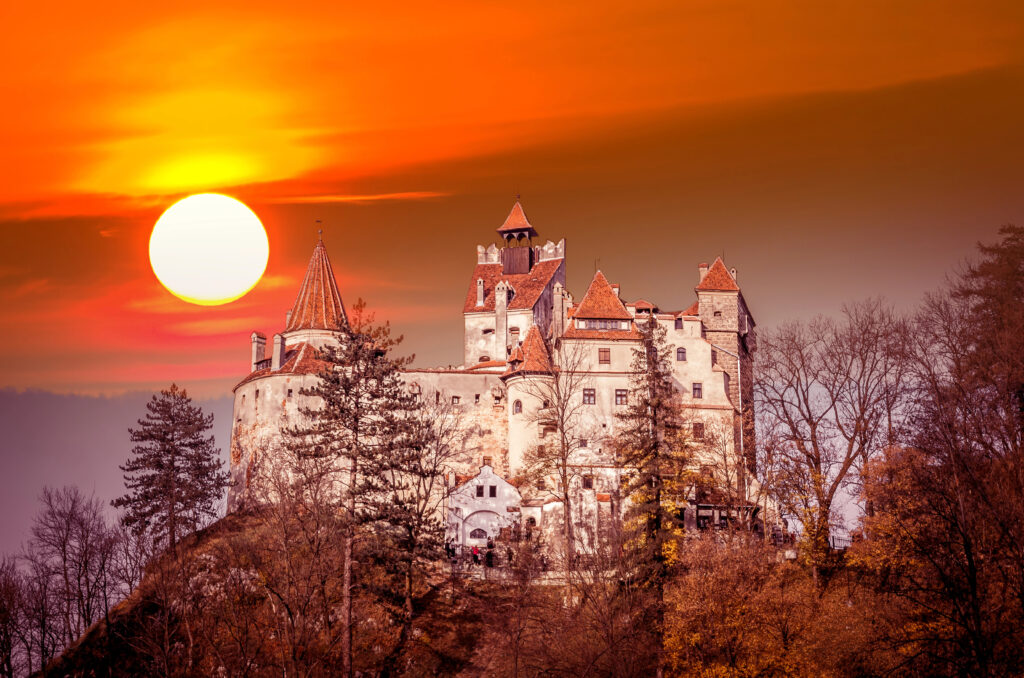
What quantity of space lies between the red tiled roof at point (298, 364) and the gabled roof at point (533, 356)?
40.1 feet

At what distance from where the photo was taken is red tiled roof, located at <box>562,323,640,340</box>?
67.8m

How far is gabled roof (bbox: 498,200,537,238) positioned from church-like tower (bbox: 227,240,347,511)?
1703 cm

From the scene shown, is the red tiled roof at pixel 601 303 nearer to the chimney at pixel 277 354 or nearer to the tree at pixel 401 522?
the tree at pixel 401 522

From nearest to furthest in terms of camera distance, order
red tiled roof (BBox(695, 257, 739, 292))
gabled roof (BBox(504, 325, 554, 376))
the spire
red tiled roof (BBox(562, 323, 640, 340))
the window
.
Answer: the window, gabled roof (BBox(504, 325, 554, 376)), red tiled roof (BBox(562, 323, 640, 340)), red tiled roof (BBox(695, 257, 739, 292)), the spire

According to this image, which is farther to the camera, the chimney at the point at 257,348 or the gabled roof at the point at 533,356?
the chimney at the point at 257,348

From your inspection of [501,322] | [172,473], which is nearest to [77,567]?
[172,473]

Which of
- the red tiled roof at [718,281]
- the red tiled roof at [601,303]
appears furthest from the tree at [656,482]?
the red tiled roof at [718,281]

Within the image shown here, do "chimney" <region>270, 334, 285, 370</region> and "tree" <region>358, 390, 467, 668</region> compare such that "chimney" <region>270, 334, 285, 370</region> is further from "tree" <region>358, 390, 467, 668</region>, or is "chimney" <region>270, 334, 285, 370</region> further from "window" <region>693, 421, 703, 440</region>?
"window" <region>693, 421, 703, 440</region>

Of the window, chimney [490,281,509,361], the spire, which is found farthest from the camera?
chimney [490,281,509,361]

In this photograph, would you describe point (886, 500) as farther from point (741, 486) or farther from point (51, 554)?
point (51, 554)

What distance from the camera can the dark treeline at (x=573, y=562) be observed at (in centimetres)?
4209

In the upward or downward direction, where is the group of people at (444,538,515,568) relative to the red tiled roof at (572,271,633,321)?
downward

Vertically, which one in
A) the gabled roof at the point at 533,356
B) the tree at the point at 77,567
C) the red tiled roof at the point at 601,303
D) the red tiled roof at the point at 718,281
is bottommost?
the tree at the point at 77,567

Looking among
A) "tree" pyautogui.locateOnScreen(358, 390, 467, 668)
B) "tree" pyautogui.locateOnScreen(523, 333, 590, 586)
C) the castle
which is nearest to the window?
the castle
